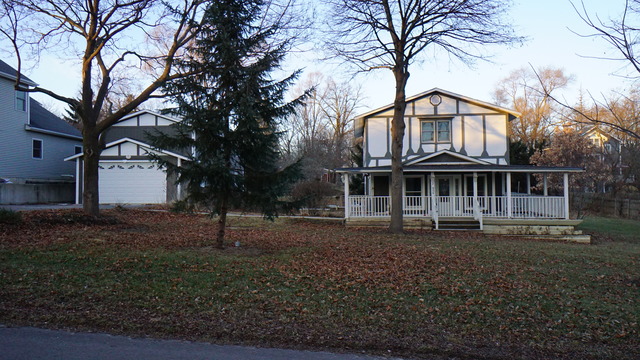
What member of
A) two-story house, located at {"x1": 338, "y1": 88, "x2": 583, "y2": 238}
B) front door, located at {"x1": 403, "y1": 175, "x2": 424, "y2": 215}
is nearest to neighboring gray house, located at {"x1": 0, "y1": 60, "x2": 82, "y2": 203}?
two-story house, located at {"x1": 338, "y1": 88, "x2": 583, "y2": 238}

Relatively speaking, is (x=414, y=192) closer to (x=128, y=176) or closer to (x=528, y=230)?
(x=528, y=230)

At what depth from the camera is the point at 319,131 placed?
2040 inches

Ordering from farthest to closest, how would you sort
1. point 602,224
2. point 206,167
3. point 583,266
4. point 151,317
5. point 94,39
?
point 602,224
point 94,39
point 583,266
point 206,167
point 151,317

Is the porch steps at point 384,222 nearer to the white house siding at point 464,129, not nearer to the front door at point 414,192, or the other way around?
the front door at point 414,192

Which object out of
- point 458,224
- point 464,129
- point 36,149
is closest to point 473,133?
point 464,129

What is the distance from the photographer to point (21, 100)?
27.3m

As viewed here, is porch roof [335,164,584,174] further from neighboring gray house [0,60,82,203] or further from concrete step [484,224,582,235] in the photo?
neighboring gray house [0,60,82,203]

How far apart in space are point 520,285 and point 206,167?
691cm

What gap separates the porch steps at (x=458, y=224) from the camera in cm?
1997

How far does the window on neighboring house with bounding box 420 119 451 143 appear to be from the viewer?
920 inches

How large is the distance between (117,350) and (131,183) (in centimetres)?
2375

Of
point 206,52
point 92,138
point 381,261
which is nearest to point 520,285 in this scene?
point 381,261

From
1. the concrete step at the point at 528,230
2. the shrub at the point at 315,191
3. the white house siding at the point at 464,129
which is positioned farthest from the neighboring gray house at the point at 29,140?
the concrete step at the point at 528,230

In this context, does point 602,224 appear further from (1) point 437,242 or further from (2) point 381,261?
(2) point 381,261
